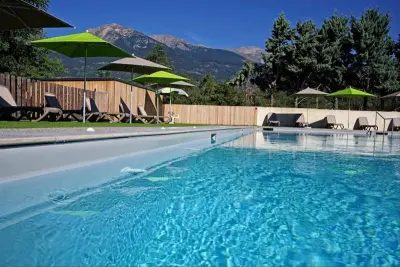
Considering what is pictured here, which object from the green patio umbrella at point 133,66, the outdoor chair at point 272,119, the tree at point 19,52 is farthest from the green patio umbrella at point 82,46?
the outdoor chair at point 272,119

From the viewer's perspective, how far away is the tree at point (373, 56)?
1123 inches

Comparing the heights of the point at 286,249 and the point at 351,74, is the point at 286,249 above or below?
below

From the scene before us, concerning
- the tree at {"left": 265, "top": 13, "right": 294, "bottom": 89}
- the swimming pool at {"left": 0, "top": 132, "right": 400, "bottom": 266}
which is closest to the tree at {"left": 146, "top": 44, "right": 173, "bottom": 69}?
the tree at {"left": 265, "top": 13, "right": 294, "bottom": 89}

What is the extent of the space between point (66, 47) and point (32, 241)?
786 cm

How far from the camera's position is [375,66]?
93.9ft

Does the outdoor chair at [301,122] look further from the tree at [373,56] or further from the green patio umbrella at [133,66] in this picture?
the tree at [373,56]

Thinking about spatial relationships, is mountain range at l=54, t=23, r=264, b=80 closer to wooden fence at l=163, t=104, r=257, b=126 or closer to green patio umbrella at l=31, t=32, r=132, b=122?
wooden fence at l=163, t=104, r=257, b=126

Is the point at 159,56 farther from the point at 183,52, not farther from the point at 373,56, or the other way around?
the point at 183,52

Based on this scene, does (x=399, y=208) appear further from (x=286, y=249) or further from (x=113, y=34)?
(x=113, y=34)

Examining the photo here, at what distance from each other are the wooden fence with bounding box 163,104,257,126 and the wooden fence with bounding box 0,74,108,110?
30.4 ft

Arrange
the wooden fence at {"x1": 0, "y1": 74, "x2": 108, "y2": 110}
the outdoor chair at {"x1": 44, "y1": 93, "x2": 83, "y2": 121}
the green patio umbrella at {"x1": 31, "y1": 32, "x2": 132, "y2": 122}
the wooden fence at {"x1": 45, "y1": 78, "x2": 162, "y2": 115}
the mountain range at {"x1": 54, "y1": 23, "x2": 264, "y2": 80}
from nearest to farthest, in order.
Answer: the green patio umbrella at {"x1": 31, "y1": 32, "x2": 132, "y2": 122}
the wooden fence at {"x1": 0, "y1": 74, "x2": 108, "y2": 110}
the outdoor chair at {"x1": 44, "y1": 93, "x2": 83, "y2": 121}
the wooden fence at {"x1": 45, "y1": 78, "x2": 162, "y2": 115}
the mountain range at {"x1": 54, "y1": 23, "x2": 264, "y2": 80}

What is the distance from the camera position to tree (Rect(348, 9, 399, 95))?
28523 mm

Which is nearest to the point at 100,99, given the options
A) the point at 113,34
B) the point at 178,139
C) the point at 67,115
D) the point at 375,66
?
the point at 67,115

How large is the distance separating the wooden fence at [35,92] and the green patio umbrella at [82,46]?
115cm
